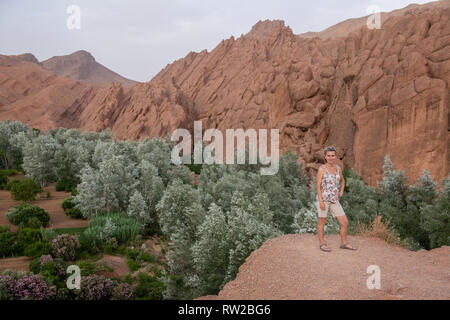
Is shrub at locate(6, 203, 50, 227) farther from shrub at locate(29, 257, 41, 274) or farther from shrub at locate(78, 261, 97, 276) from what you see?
shrub at locate(78, 261, 97, 276)

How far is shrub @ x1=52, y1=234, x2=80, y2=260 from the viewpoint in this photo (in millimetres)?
13617

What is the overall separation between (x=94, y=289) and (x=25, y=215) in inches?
363

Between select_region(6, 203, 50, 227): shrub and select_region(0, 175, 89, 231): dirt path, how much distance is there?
0.34m

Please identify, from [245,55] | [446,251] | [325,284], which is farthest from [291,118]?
[245,55]

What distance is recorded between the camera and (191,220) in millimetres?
13094

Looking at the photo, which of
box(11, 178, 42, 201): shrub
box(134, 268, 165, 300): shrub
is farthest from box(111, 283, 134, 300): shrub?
box(11, 178, 42, 201): shrub

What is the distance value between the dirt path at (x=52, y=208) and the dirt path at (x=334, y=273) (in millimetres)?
15571

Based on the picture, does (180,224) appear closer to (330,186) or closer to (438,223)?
(330,186)

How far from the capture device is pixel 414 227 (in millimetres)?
11883

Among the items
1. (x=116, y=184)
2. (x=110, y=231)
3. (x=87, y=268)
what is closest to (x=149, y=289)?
(x=87, y=268)

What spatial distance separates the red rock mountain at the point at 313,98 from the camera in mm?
19062

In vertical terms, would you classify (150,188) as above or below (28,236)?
above
